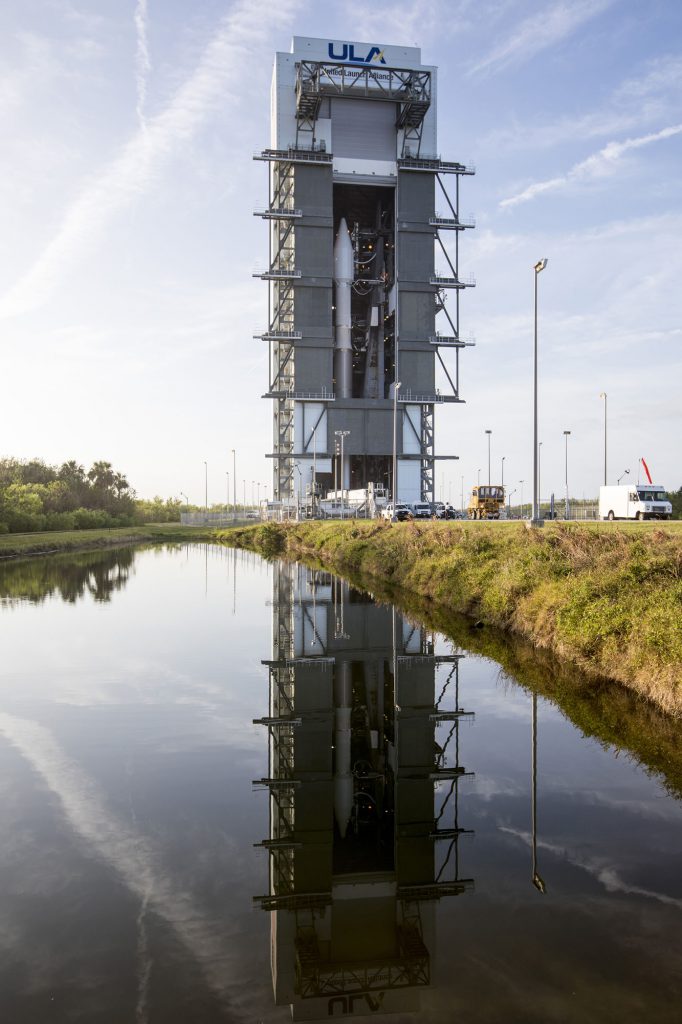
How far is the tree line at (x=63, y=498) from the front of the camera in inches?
3359

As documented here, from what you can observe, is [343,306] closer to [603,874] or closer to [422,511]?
[422,511]

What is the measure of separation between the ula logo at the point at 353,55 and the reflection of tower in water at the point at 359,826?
74.2m

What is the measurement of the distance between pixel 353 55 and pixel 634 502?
171ft

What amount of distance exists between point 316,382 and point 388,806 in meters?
68.1

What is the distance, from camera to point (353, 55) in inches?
3000

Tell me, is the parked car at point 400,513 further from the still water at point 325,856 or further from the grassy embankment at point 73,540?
the still water at point 325,856

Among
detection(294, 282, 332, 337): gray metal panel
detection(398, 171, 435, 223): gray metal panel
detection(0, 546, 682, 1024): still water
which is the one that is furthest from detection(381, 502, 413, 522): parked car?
detection(0, 546, 682, 1024): still water

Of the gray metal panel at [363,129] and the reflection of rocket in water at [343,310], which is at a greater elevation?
the gray metal panel at [363,129]

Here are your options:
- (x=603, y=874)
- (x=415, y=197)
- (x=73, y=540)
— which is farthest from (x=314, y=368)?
(x=603, y=874)

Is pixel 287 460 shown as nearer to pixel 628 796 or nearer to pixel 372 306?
pixel 372 306

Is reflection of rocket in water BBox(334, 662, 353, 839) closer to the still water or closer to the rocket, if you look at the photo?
the still water

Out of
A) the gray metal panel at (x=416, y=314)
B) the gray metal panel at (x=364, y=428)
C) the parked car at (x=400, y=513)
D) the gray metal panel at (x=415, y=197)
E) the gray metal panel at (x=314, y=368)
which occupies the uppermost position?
the gray metal panel at (x=415, y=197)

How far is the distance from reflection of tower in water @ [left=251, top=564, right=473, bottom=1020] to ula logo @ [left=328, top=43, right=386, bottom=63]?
74213mm

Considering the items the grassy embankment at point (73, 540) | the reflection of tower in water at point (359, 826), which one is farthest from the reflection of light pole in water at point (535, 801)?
the grassy embankment at point (73, 540)
